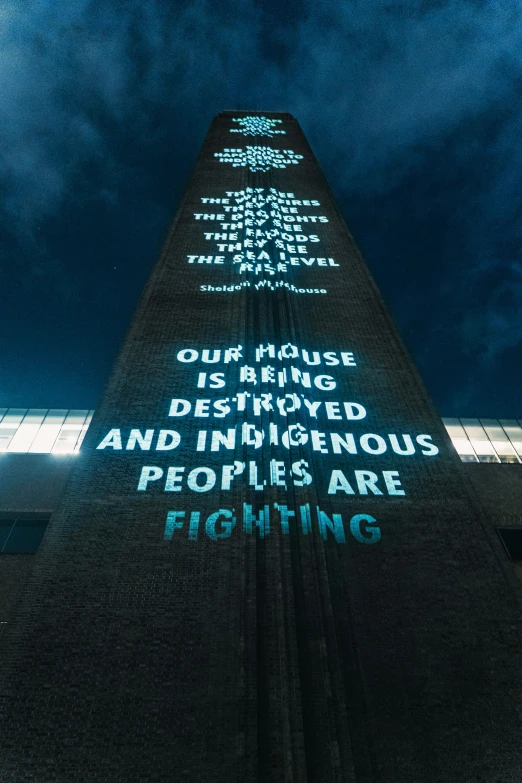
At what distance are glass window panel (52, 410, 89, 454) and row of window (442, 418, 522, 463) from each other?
58.9 feet

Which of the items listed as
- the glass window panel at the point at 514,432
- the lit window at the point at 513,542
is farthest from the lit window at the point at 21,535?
the glass window panel at the point at 514,432

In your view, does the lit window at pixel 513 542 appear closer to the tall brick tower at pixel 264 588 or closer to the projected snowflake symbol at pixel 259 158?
the tall brick tower at pixel 264 588

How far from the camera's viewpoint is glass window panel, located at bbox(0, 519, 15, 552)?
1788 centimetres

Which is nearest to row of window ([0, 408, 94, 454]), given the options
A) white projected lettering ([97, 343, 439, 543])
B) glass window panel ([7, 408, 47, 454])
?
glass window panel ([7, 408, 47, 454])

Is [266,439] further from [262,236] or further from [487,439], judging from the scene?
[262,236]

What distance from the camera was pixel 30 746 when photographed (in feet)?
31.6

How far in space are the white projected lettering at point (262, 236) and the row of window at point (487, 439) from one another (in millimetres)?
9809

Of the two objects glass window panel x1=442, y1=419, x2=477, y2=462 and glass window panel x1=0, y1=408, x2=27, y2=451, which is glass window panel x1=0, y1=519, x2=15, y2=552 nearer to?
glass window panel x1=0, y1=408, x2=27, y2=451

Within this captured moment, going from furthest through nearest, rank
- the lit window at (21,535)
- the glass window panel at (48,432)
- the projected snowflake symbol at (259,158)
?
the projected snowflake symbol at (259,158) < the glass window panel at (48,432) < the lit window at (21,535)

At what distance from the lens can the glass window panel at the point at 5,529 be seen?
704 inches

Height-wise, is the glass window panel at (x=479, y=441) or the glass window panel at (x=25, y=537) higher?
the glass window panel at (x=479, y=441)

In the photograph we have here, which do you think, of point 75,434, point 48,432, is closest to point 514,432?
point 75,434

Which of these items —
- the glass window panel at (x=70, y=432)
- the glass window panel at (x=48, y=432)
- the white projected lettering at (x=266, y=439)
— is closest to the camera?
the white projected lettering at (x=266, y=439)

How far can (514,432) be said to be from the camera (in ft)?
80.3
